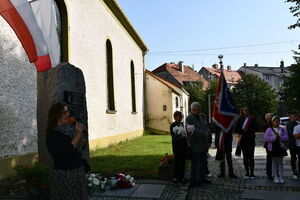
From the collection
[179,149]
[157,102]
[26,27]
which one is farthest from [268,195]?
[157,102]

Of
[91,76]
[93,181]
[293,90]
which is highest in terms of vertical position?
[91,76]

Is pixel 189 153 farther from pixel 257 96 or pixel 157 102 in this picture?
pixel 257 96

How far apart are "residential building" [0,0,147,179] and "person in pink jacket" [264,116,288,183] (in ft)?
19.6

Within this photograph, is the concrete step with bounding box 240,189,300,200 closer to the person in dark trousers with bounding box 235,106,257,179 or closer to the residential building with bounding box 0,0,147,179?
the person in dark trousers with bounding box 235,106,257,179

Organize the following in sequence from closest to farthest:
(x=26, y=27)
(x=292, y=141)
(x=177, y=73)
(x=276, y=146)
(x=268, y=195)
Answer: (x=26, y=27) < (x=268, y=195) < (x=276, y=146) < (x=292, y=141) < (x=177, y=73)

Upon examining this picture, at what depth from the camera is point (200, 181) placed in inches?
281

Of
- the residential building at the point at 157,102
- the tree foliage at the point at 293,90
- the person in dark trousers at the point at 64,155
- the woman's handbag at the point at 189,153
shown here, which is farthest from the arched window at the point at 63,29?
the residential building at the point at 157,102

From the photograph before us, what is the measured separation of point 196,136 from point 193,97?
134 ft

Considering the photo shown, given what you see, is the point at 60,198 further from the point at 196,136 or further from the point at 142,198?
the point at 196,136

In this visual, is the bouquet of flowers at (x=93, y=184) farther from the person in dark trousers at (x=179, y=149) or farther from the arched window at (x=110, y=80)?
the arched window at (x=110, y=80)

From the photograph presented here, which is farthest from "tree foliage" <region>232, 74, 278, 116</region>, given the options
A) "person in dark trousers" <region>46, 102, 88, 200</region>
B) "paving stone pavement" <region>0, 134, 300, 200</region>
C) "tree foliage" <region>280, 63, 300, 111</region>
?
"person in dark trousers" <region>46, 102, 88, 200</region>

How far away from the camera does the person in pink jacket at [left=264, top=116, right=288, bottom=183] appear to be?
7.29 metres

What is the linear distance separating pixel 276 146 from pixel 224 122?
1.30 meters

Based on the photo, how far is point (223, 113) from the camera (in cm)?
809
